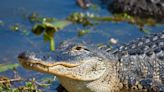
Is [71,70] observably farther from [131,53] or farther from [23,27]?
[23,27]

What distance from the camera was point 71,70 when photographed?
16.6 feet

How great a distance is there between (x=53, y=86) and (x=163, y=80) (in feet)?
3.92

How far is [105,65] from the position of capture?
5453mm

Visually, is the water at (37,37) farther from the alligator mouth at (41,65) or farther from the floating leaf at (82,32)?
the alligator mouth at (41,65)

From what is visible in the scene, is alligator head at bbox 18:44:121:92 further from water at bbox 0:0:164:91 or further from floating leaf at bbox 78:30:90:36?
floating leaf at bbox 78:30:90:36

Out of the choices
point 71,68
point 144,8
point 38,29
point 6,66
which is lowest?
point 6,66

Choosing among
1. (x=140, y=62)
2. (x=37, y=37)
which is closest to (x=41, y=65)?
(x=140, y=62)

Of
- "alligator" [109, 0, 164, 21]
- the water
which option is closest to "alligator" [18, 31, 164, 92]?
the water

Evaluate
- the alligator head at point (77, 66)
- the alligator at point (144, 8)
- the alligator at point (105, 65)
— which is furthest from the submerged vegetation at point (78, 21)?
the alligator head at point (77, 66)

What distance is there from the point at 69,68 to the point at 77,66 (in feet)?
0.44

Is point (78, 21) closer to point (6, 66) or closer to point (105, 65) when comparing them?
point (6, 66)

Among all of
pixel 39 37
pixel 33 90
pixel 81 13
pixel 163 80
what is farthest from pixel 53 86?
pixel 81 13

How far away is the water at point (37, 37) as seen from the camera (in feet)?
23.3

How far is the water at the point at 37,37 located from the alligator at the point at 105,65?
1.02m
